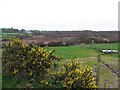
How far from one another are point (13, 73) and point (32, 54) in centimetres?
127

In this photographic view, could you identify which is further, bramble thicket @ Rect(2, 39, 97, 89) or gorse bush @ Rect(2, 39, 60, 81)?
gorse bush @ Rect(2, 39, 60, 81)

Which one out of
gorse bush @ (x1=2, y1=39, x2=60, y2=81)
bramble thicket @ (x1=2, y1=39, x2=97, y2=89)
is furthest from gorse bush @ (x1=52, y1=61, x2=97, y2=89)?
gorse bush @ (x1=2, y1=39, x2=60, y2=81)

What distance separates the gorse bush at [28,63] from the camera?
1295cm

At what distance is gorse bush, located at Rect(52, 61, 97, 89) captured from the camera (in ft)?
39.0

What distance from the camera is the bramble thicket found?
12.0m

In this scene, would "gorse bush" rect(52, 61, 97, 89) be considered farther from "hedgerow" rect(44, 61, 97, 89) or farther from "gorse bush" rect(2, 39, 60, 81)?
"gorse bush" rect(2, 39, 60, 81)

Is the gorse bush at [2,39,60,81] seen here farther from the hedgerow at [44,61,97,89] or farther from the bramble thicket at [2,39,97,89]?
the hedgerow at [44,61,97,89]

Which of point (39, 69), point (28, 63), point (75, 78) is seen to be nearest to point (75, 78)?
point (75, 78)

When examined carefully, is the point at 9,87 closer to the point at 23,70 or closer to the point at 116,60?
the point at 23,70

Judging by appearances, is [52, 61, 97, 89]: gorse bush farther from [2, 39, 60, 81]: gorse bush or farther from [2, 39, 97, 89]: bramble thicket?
[2, 39, 60, 81]: gorse bush

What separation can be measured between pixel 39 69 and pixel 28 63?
0.59 m

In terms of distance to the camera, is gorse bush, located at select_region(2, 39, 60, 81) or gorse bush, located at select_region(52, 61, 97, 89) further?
gorse bush, located at select_region(2, 39, 60, 81)

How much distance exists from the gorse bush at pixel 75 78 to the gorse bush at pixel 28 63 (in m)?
0.94

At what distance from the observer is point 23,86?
1209 centimetres
